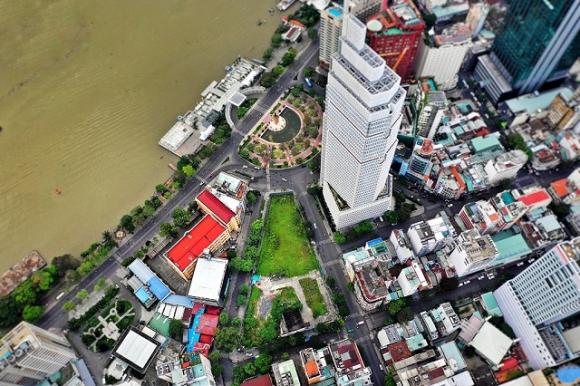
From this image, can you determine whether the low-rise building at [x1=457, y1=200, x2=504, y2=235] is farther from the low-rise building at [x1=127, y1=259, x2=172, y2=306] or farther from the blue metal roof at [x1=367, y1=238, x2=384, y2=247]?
the low-rise building at [x1=127, y1=259, x2=172, y2=306]

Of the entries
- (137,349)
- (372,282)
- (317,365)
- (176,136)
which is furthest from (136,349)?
(176,136)

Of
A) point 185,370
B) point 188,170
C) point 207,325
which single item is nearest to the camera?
point 185,370

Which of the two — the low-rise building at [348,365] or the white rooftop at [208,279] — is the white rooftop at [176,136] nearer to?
the white rooftop at [208,279]

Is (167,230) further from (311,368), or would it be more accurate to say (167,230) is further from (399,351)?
(399,351)

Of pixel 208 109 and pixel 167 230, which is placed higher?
pixel 208 109

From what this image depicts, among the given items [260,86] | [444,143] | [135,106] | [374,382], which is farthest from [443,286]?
[135,106]
